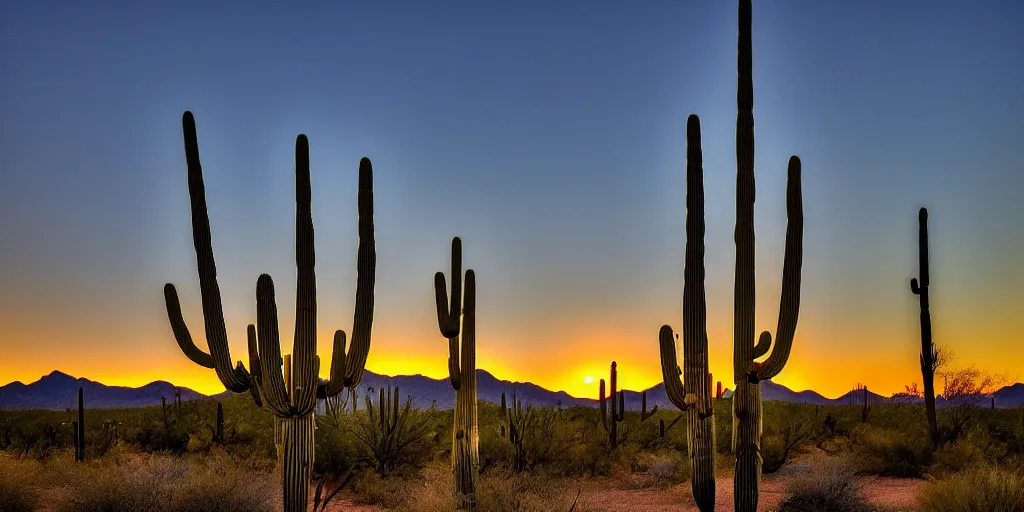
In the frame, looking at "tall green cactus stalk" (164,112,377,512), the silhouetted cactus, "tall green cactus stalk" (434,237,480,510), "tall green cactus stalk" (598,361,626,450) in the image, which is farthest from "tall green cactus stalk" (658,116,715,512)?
"tall green cactus stalk" (598,361,626,450)

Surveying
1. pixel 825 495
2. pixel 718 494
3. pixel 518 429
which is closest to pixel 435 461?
pixel 518 429

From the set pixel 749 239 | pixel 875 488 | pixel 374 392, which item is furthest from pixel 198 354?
pixel 875 488

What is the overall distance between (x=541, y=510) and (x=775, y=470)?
11746mm

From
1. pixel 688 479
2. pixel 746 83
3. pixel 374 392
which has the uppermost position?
pixel 746 83

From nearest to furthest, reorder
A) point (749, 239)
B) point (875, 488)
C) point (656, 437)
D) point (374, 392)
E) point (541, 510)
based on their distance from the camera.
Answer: point (749, 239) → point (541, 510) → point (875, 488) → point (374, 392) → point (656, 437)

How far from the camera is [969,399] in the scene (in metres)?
37.0

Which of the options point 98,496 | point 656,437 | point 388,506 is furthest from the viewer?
point 656,437

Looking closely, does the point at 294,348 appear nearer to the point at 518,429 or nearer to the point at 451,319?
the point at 451,319

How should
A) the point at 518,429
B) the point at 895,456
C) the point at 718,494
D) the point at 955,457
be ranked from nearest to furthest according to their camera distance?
the point at 718,494 → the point at 955,457 → the point at 895,456 → the point at 518,429

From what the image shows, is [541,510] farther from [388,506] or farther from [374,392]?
[374,392]

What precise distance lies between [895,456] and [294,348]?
59.7 feet

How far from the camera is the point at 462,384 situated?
17078mm

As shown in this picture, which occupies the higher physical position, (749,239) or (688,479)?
(749,239)

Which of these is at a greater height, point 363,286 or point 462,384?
point 363,286
